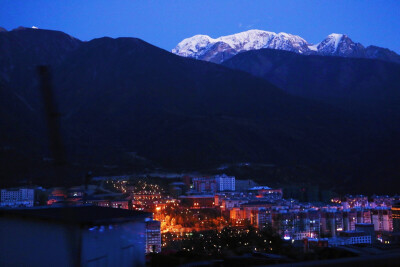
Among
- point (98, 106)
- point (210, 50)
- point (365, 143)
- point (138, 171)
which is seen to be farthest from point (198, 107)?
→ point (210, 50)

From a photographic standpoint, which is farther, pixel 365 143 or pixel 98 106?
pixel 98 106

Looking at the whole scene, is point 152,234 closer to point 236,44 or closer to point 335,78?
point 335,78

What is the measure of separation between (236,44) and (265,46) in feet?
17.4

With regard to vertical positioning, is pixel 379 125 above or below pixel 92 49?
below

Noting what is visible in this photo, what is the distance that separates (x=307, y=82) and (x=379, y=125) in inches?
863

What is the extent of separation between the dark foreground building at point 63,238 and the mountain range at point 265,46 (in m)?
80.9

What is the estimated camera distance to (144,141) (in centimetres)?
3669

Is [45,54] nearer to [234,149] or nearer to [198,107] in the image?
[198,107]

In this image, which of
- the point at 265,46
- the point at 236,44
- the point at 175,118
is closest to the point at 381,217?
the point at 175,118

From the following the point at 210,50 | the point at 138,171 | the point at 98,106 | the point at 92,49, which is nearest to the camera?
the point at 138,171

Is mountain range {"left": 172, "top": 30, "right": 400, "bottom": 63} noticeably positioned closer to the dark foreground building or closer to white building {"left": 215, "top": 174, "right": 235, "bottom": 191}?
white building {"left": 215, "top": 174, "right": 235, "bottom": 191}

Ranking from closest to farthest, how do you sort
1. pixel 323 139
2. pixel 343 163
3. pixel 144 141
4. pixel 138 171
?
pixel 138 171
pixel 343 163
pixel 144 141
pixel 323 139

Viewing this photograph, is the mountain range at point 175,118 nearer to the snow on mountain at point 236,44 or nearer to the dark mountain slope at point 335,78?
the dark mountain slope at point 335,78

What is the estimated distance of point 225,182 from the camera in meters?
28.2
